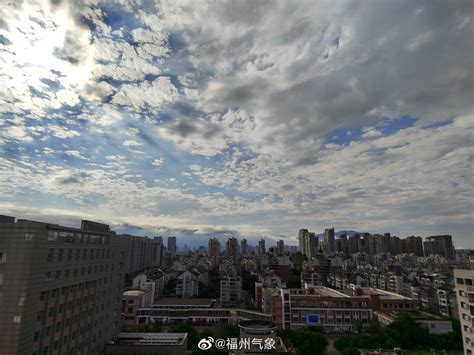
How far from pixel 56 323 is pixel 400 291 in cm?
8492

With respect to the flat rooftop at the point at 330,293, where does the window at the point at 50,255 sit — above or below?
above

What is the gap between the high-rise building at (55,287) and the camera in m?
21.6

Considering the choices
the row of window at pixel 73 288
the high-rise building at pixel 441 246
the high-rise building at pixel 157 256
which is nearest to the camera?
the row of window at pixel 73 288

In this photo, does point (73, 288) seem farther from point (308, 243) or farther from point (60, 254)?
point (308, 243)

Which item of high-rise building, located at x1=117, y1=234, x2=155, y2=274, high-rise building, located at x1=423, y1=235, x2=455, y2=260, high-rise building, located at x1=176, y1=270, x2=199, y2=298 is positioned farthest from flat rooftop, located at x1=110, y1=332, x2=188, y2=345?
high-rise building, located at x1=423, y1=235, x2=455, y2=260

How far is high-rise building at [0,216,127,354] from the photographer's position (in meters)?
21.6

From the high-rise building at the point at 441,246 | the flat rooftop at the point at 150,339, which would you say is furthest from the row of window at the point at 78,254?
the high-rise building at the point at 441,246

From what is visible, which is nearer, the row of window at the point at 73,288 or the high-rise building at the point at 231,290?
the row of window at the point at 73,288

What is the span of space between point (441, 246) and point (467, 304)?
571 ft

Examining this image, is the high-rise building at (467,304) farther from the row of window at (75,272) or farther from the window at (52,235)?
the window at (52,235)

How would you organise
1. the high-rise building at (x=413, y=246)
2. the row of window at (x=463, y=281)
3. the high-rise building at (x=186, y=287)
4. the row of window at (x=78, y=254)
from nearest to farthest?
the row of window at (x=78, y=254), the row of window at (x=463, y=281), the high-rise building at (x=186, y=287), the high-rise building at (x=413, y=246)

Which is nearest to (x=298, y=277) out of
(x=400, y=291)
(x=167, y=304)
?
(x=400, y=291)

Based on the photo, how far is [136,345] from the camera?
3550cm

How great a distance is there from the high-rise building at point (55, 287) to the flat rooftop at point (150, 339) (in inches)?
96.7
